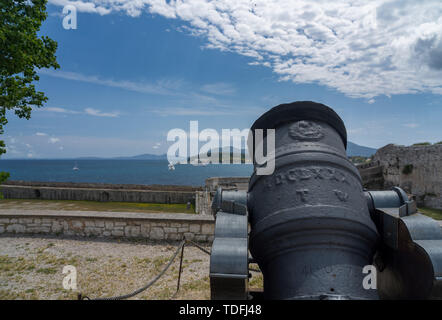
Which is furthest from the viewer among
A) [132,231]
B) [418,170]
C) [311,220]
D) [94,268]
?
[418,170]

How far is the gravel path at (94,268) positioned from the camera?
434 centimetres

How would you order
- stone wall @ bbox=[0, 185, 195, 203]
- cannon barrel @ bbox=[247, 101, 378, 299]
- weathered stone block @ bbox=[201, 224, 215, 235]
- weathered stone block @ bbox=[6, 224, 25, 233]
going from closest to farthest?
cannon barrel @ bbox=[247, 101, 378, 299]
weathered stone block @ bbox=[201, 224, 215, 235]
weathered stone block @ bbox=[6, 224, 25, 233]
stone wall @ bbox=[0, 185, 195, 203]

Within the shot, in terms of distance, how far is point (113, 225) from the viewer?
21.8ft

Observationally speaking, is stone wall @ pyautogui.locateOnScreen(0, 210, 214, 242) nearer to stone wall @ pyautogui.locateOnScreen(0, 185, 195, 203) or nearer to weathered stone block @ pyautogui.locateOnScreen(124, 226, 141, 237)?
weathered stone block @ pyautogui.locateOnScreen(124, 226, 141, 237)

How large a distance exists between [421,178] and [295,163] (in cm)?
1431

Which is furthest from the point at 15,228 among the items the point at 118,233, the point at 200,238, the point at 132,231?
the point at 200,238

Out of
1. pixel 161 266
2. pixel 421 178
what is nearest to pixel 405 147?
pixel 421 178

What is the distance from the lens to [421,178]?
518 inches

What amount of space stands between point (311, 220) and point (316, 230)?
91 millimetres

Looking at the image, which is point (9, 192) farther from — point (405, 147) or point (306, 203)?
point (405, 147)

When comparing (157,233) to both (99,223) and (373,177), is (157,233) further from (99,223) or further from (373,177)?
(373,177)

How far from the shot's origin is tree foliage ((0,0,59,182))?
3.83m

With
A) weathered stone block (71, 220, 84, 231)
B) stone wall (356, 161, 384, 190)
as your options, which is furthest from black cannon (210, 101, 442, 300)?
stone wall (356, 161, 384, 190)

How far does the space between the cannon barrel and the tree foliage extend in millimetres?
3988
